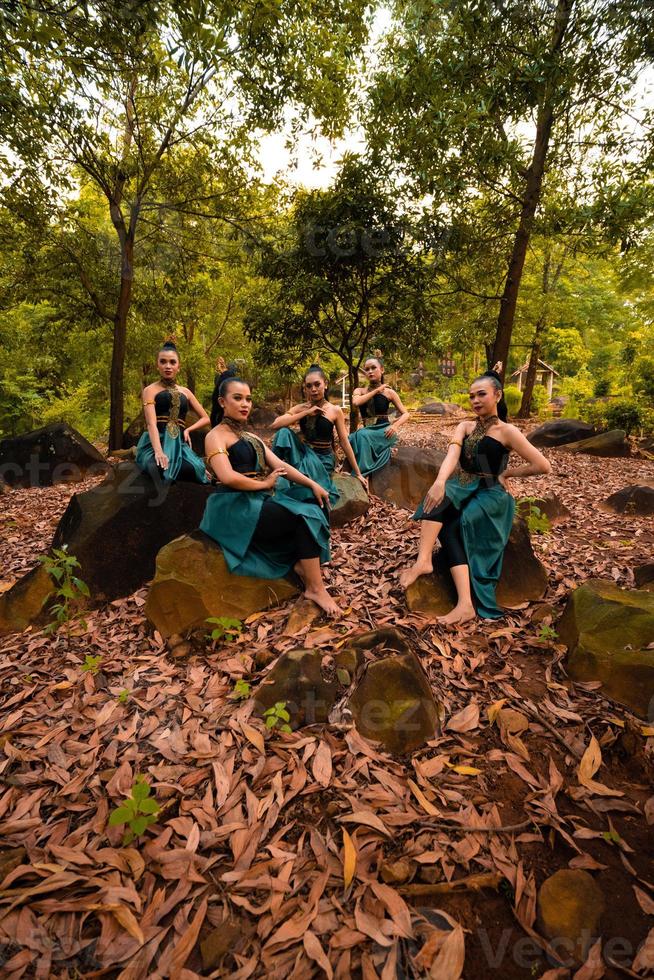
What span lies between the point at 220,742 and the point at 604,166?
9.62 metres

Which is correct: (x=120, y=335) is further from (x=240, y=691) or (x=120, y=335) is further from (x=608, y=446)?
(x=608, y=446)

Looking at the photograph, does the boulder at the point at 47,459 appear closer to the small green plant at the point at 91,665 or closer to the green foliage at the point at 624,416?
the small green plant at the point at 91,665

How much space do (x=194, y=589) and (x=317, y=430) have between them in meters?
2.86

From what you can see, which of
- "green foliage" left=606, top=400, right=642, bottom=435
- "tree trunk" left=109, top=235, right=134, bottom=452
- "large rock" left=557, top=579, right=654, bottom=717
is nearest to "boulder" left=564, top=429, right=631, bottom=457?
"green foliage" left=606, top=400, right=642, bottom=435

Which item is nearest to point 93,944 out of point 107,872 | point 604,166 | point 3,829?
point 107,872

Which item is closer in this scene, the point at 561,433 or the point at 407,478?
the point at 407,478

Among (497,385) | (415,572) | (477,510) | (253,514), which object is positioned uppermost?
(497,385)

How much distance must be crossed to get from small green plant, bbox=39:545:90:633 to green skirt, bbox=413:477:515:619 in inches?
130

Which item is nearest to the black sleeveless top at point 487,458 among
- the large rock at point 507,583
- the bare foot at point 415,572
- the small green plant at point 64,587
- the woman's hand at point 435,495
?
the woman's hand at point 435,495

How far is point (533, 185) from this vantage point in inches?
303

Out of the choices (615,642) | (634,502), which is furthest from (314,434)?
(634,502)

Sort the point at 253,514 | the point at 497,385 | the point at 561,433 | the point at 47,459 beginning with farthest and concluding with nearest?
1. the point at 561,433
2. the point at 47,459
3. the point at 497,385
4. the point at 253,514

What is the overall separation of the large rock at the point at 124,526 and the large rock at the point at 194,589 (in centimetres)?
98

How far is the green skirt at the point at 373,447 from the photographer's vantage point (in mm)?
7596
